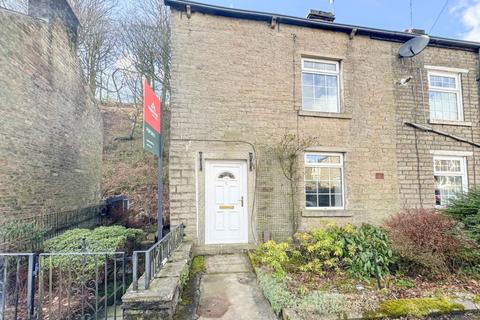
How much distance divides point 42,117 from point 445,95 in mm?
12605

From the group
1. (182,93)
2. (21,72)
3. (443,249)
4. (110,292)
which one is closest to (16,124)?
(21,72)

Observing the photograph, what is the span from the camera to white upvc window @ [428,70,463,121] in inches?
334

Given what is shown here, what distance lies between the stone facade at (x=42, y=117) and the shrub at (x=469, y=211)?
34.0 feet

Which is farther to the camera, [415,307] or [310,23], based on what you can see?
[310,23]

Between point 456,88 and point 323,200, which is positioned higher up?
point 456,88

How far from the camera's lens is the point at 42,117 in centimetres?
834

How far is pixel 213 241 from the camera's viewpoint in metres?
6.75

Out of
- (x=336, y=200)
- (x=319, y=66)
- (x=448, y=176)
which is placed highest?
(x=319, y=66)

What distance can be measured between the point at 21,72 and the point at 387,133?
34.1 feet

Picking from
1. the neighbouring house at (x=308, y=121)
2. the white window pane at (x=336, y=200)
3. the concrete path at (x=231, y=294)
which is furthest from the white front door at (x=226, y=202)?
the white window pane at (x=336, y=200)

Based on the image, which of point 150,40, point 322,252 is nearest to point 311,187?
point 322,252

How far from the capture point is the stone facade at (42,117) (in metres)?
6.97

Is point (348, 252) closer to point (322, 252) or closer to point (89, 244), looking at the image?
point (322, 252)

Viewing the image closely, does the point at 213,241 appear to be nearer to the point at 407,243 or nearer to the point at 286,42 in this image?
the point at 407,243
